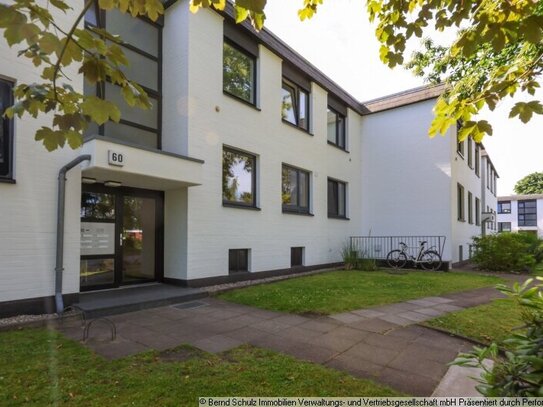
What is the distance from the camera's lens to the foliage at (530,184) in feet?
192

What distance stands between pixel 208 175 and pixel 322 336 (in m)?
5.13

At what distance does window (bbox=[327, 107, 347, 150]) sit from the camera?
14.8 meters

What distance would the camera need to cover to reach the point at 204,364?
3.89m

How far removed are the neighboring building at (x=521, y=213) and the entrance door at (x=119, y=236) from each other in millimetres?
49344

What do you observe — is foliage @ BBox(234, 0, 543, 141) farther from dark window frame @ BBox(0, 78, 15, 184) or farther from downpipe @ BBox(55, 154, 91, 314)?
dark window frame @ BBox(0, 78, 15, 184)

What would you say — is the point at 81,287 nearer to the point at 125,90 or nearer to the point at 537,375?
the point at 125,90

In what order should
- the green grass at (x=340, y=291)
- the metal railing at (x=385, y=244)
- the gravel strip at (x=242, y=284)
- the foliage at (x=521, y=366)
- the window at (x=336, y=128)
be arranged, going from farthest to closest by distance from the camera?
1. the window at (x=336, y=128)
2. the metal railing at (x=385, y=244)
3. the gravel strip at (x=242, y=284)
4. the green grass at (x=340, y=291)
5. the foliage at (x=521, y=366)

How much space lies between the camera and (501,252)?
44.3ft

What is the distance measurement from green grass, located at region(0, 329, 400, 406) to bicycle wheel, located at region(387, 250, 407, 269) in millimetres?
10916

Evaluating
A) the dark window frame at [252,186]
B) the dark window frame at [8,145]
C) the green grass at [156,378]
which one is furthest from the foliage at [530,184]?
the dark window frame at [8,145]

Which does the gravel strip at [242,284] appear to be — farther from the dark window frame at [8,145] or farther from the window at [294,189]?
the dark window frame at [8,145]

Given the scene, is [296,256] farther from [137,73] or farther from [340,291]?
[137,73]

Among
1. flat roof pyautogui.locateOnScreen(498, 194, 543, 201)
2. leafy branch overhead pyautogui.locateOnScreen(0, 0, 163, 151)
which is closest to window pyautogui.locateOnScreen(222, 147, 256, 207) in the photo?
leafy branch overhead pyautogui.locateOnScreen(0, 0, 163, 151)

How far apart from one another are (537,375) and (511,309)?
5.79m
